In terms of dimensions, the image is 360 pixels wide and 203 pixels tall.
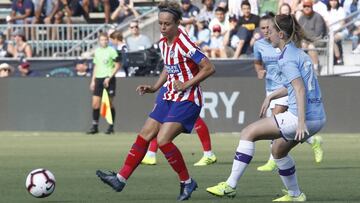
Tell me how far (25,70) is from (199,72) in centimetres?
1591

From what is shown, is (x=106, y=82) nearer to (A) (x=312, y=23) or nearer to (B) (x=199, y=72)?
(A) (x=312, y=23)

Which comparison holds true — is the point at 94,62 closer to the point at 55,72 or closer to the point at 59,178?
the point at 55,72

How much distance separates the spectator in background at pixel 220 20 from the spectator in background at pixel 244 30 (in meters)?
0.60

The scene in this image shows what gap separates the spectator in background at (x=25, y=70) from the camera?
88.5ft

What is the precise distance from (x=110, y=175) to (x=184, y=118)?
3.25 feet

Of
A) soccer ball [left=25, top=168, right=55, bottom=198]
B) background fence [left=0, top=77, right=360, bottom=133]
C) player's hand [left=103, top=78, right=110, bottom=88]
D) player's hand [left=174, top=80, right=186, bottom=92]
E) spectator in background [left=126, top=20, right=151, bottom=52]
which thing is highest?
player's hand [left=174, top=80, right=186, bottom=92]

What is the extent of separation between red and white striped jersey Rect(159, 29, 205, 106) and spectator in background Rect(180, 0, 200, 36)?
15.9 meters

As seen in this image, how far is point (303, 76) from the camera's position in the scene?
34.7ft

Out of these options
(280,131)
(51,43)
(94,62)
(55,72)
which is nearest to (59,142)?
(94,62)

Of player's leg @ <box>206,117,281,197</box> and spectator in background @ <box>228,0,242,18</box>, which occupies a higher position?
player's leg @ <box>206,117,281,197</box>

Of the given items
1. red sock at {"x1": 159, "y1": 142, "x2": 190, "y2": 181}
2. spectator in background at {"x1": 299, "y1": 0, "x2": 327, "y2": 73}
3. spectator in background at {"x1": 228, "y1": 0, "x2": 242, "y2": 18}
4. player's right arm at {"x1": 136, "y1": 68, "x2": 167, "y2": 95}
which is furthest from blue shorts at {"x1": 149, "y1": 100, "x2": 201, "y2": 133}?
spectator in background at {"x1": 228, "y1": 0, "x2": 242, "y2": 18}

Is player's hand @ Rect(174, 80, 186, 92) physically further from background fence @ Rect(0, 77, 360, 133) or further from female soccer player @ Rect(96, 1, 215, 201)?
background fence @ Rect(0, 77, 360, 133)

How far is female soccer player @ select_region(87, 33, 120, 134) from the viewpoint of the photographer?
2438 cm

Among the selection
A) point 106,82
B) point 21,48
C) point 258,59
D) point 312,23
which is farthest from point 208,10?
point 258,59
